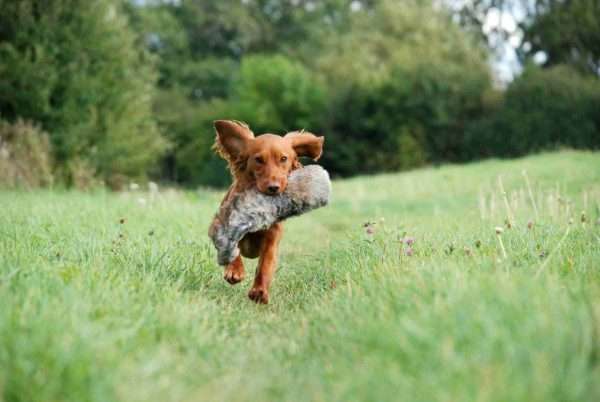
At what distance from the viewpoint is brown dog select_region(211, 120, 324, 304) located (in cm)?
446

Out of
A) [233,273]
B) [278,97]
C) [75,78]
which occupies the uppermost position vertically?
[75,78]

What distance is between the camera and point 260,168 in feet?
15.0

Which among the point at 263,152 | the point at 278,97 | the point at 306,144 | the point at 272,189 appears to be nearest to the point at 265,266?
the point at 272,189

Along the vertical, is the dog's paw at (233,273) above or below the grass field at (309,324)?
below

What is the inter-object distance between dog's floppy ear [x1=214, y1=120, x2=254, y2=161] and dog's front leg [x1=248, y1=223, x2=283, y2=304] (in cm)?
66

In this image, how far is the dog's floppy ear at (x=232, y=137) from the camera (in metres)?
4.85

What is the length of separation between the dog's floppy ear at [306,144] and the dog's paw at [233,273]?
3.58 ft

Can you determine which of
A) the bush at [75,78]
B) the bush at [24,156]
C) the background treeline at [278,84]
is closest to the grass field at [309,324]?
the bush at [24,156]

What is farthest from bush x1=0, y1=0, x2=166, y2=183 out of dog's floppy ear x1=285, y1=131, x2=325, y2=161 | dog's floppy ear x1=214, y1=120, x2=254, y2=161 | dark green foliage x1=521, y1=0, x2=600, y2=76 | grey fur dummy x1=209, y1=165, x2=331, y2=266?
dark green foliage x1=521, y1=0, x2=600, y2=76

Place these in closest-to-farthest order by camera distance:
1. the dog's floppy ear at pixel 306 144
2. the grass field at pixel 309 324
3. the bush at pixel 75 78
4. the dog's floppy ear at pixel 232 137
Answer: the grass field at pixel 309 324 → the dog's floppy ear at pixel 232 137 → the dog's floppy ear at pixel 306 144 → the bush at pixel 75 78

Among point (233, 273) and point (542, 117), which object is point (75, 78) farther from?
point (542, 117)

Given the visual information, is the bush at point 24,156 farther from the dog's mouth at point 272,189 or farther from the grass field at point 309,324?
the dog's mouth at point 272,189

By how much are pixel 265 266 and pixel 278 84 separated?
27.5 m

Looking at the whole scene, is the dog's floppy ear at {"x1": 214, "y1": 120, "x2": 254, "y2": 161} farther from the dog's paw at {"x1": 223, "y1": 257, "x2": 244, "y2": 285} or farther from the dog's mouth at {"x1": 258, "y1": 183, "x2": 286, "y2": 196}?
the dog's paw at {"x1": 223, "y1": 257, "x2": 244, "y2": 285}
